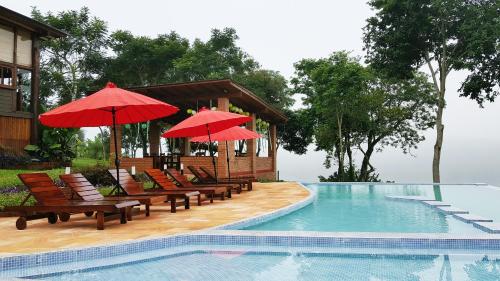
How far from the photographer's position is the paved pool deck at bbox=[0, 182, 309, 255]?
20.2 feet

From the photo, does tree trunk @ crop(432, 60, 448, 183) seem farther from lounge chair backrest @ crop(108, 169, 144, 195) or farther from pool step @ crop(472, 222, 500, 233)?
lounge chair backrest @ crop(108, 169, 144, 195)

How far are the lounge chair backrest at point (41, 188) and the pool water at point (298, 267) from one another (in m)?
2.90

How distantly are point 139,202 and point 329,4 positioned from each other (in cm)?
1756

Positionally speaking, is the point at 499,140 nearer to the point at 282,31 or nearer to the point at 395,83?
the point at 395,83

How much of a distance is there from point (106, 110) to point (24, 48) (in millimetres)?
12981

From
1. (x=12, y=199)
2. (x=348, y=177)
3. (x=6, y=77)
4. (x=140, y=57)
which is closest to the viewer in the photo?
(x=12, y=199)

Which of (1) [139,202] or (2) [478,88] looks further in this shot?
(2) [478,88]

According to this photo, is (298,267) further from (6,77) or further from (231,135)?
(6,77)

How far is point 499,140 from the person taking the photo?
22812 mm

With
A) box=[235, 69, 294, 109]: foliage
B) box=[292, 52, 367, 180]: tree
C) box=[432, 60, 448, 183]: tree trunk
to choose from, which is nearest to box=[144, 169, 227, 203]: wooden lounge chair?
box=[432, 60, 448, 183]: tree trunk

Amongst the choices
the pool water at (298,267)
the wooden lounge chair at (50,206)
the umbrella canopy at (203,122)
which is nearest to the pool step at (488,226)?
the pool water at (298,267)

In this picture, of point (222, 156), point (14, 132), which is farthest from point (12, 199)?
point (222, 156)

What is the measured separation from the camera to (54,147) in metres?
18.3

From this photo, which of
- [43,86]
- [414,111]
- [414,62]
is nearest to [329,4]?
[414,62]
